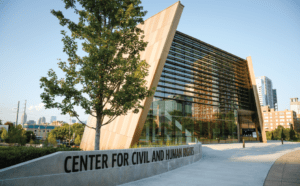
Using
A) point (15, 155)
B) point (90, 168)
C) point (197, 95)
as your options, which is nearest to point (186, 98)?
point (197, 95)

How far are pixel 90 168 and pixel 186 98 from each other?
64.8 feet

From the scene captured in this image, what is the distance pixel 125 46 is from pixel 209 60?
75.1 feet

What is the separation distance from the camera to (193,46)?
2683 cm

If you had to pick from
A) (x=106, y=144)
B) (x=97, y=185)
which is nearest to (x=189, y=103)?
(x=106, y=144)

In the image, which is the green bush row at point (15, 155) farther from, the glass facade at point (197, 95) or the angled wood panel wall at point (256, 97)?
the angled wood panel wall at point (256, 97)

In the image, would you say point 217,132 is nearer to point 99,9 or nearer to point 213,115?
point 213,115

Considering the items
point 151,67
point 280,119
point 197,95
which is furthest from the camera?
point 280,119

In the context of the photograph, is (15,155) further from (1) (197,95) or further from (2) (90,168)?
(1) (197,95)

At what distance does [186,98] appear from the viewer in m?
24.0

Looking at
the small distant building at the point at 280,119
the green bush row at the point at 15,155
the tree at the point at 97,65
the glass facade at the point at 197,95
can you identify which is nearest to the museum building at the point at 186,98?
the glass facade at the point at 197,95

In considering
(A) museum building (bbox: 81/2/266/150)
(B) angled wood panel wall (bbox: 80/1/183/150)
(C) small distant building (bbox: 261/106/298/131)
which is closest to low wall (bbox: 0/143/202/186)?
(B) angled wood panel wall (bbox: 80/1/183/150)

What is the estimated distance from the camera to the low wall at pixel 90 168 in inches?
167

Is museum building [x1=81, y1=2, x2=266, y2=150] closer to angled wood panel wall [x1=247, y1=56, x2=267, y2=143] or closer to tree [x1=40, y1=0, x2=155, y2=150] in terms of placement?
angled wood panel wall [x1=247, y1=56, x2=267, y2=143]

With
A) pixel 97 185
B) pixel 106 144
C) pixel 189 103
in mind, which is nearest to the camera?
Result: pixel 97 185
